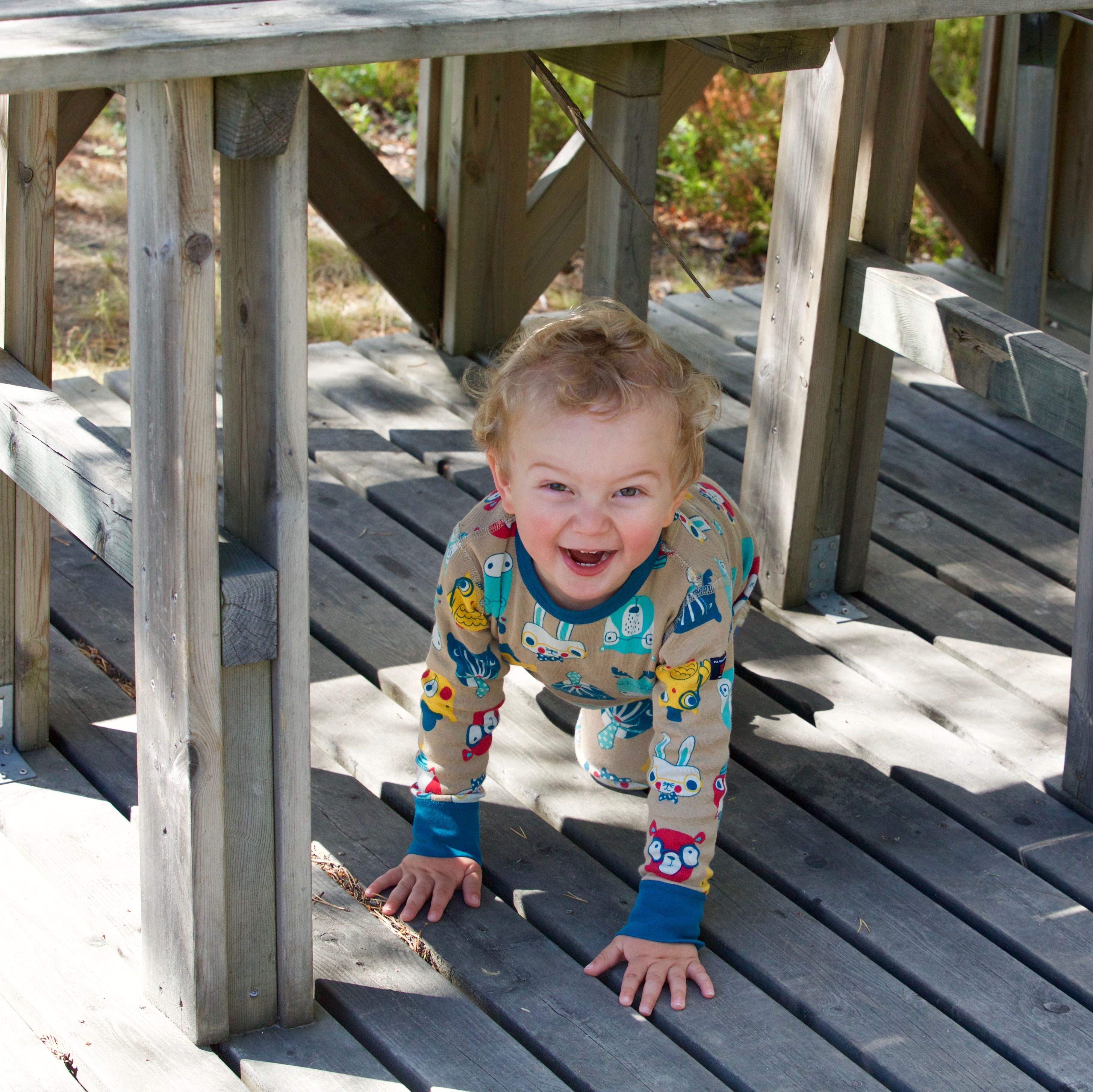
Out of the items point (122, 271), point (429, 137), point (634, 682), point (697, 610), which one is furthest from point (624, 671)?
point (122, 271)

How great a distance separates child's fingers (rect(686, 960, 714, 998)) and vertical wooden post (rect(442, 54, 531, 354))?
242 centimetres

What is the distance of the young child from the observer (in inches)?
82.4

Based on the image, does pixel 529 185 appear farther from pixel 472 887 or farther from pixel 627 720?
pixel 472 887

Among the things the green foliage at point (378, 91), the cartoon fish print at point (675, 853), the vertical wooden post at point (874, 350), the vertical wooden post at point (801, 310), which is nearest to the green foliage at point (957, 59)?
the green foliage at point (378, 91)

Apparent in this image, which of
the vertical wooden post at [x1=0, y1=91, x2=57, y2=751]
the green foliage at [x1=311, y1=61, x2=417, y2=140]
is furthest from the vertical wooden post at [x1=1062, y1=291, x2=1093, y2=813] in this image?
the green foliage at [x1=311, y1=61, x2=417, y2=140]

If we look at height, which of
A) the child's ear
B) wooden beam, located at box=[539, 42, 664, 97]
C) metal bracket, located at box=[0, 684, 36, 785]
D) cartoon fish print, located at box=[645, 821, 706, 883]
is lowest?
metal bracket, located at box=[0, 684, 36, 785]

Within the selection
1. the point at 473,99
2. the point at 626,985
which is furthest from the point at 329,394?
the point at 626,985

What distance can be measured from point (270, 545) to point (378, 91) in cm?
573

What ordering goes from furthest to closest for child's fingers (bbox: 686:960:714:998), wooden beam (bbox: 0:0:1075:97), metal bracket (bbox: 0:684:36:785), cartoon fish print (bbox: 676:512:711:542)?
1. metal bracket (bbox: 0:684:36:785)
2. cartoon fish print (bbox: 676:512:711:542)
3. child's fingers (bbox: 686:960:714:998)
4. wooden beam (bbox: 0:0:1075:97)

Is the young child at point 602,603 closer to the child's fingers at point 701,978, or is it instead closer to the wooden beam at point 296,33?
the child's fingers at point 701,978

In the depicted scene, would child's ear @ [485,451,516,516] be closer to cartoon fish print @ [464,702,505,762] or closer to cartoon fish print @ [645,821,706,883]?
cartoon fish print @ [464,702,505,762]

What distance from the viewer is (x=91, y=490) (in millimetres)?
1986

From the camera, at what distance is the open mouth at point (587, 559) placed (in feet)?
7.02

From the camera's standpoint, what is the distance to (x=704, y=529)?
2334 mm
